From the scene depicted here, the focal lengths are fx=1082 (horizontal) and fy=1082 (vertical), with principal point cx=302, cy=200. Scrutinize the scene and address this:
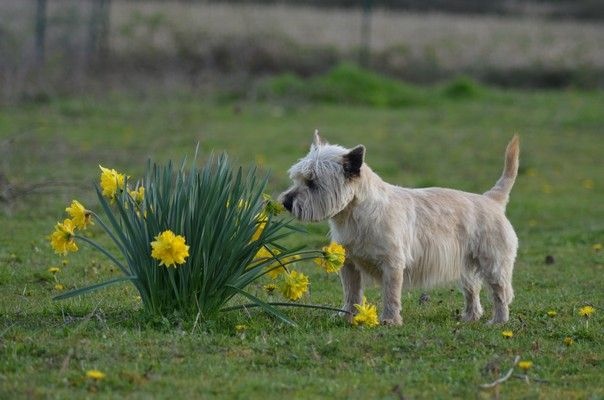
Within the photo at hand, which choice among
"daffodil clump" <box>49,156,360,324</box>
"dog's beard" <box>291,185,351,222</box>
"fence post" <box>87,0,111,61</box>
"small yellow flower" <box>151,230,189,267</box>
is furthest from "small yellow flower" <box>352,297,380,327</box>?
"fence post" <box>87,0,111,61</box>

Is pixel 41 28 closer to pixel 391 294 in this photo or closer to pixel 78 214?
pixel 78 214

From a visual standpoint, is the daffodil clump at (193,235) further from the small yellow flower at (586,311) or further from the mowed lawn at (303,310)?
the small yellow flower at (586,311)

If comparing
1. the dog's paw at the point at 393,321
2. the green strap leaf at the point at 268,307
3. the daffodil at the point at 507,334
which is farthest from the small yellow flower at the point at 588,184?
the green strap leaf at the point at 268,307

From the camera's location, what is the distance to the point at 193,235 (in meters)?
6.93

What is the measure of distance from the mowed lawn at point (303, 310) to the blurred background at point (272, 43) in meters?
3.86

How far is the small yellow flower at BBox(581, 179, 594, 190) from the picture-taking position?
15.9 m

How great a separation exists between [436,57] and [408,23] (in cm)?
144

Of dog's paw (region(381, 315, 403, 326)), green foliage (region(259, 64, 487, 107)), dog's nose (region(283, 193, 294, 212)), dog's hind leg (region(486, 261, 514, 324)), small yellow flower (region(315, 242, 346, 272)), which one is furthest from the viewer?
green foliage (region(259, 64, 487, 107))

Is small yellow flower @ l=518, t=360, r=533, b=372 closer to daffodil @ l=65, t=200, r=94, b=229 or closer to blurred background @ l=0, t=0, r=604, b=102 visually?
daffodil @ l=65, t=200, r=94, b=229

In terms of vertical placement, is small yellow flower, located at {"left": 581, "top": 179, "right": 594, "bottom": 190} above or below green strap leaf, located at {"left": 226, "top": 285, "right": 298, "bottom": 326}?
below

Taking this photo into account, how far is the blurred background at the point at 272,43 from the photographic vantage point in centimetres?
2341

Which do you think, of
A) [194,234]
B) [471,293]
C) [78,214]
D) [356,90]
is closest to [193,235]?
[194,234]

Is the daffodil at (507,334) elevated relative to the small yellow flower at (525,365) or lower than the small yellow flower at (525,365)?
lower

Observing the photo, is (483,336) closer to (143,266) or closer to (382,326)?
(382,326)
